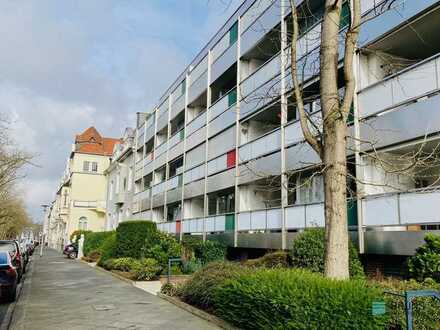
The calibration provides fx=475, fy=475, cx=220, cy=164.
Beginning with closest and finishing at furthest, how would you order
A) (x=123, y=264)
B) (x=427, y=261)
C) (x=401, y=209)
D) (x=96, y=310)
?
(x=427, y=261) → (x=401, y=209) → (x=96, y=310) → (x=123, y=264)

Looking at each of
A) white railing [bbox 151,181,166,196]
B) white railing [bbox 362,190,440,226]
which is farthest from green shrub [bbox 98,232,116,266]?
white railing [bbox 362,190,440,226]

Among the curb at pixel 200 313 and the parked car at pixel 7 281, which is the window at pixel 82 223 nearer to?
the parked car at pixel 7 281

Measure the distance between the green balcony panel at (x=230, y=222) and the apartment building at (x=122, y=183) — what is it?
78.1 ft

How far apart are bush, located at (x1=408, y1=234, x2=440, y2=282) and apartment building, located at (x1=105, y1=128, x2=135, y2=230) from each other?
36.7 meters

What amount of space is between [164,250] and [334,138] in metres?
14.5

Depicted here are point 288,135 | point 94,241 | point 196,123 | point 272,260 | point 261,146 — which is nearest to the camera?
point 272,260

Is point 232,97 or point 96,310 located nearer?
point 96,310

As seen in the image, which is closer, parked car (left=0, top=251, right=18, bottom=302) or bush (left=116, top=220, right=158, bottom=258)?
parked car (left=0, top=251, right=18, bottom=302)

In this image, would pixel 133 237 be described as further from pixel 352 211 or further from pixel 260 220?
pixel 352 211

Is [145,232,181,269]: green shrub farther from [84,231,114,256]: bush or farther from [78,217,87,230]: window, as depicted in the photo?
[78,217,87,230]: window

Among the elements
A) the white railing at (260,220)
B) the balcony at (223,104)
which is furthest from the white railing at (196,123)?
the white railing at (260,220)

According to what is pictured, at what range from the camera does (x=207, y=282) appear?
11.4m

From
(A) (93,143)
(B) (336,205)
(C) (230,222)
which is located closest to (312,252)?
(B) (336,205)

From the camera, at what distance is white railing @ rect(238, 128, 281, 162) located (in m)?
18.1
